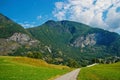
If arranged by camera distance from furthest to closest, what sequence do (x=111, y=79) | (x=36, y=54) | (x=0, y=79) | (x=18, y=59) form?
(x=36, y=54)
(x=18, y=59)
(x=111, y=79)
(x=0, y=79)

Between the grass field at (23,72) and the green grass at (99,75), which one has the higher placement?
the grass field at (23,72)

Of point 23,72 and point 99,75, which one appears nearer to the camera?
point 23,72

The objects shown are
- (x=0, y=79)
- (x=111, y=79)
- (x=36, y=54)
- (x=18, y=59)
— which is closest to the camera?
(x=0, y=79)

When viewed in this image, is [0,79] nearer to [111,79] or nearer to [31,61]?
[111,79]

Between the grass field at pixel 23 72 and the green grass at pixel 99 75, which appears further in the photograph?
the green grass at pixel 99 75

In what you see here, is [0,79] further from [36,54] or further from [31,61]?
[36,54]

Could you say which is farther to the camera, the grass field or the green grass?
the green grass

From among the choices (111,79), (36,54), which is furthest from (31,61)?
(36,54)

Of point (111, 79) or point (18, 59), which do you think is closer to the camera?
point (111, 79)

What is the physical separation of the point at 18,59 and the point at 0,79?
73.3m

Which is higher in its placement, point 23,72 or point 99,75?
point 23,72

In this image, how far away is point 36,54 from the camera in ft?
652

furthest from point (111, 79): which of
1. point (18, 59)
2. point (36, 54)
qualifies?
point (36, 54)

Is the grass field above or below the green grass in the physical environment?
above
